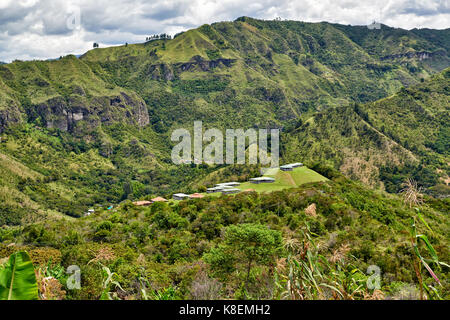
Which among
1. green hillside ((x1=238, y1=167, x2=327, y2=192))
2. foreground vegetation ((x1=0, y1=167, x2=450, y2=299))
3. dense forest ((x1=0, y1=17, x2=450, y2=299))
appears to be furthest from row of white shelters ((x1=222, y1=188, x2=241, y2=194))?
foreground vegetation ((x1=0, y1=167, x2=450, y2=299))

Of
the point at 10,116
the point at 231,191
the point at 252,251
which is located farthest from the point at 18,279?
the point at 10,116

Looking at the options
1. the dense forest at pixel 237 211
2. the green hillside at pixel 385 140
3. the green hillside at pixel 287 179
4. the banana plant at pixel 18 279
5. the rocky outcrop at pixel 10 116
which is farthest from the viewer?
the rocky outcrop at pixel 10 116

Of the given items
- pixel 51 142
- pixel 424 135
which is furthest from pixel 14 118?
pixel 424 135

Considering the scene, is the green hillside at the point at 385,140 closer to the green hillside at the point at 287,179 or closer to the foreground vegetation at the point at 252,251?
→ the green hillside at the point at 287,179

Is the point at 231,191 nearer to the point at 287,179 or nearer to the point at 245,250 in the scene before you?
the point at 287,179

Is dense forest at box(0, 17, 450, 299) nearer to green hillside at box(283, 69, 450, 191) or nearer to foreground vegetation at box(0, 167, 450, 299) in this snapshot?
foreground vegetation at box(0, 167, 450, 299)

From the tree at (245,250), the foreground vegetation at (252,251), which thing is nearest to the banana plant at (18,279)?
the foreground vegetation at (252,251)
